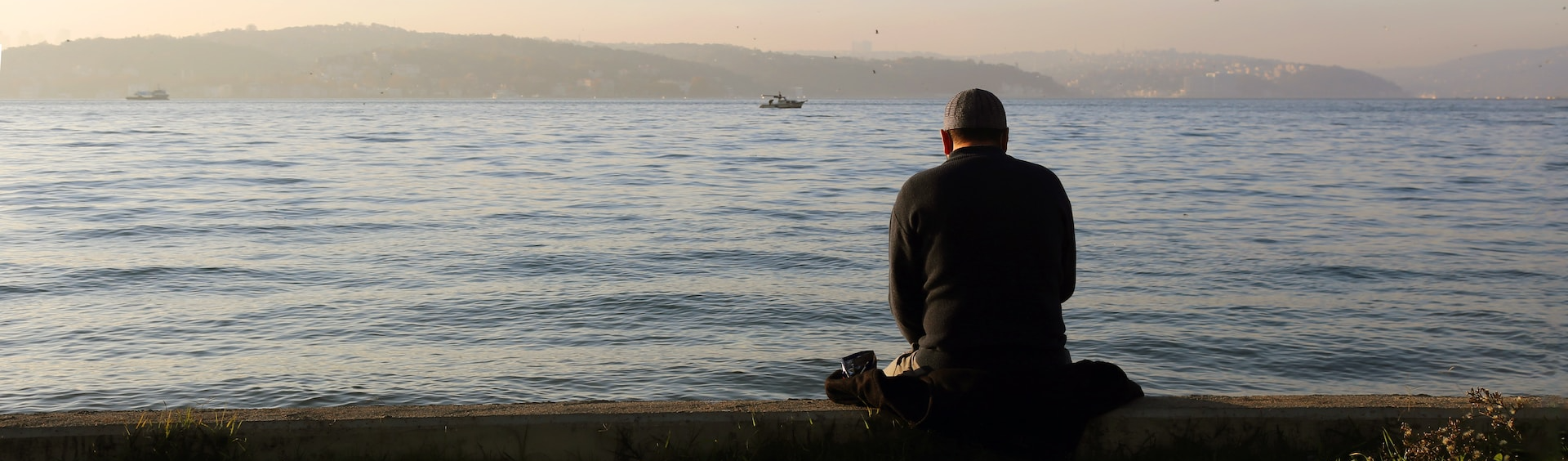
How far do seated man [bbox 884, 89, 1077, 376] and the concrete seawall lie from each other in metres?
0.33

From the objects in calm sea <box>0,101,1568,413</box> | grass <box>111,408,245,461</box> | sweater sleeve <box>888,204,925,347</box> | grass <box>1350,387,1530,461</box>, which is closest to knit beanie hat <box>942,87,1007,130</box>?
sweater sleeve <box>888,204,925,347</box>

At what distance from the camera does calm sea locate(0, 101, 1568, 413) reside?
7820mm

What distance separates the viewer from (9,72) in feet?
603

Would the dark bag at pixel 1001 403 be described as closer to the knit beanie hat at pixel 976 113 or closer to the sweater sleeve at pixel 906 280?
the sweater sleeve at pixel 906 280

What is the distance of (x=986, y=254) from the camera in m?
3.70

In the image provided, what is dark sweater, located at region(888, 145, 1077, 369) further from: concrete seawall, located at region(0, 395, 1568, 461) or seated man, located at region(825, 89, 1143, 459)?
concrete seawall, located at region(0, 395, 1568, 461)

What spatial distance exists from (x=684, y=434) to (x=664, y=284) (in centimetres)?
758

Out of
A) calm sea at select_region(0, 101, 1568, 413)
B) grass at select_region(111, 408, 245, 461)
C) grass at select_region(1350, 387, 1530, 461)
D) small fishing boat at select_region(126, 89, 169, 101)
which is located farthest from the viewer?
small fishing boat at select_region(126, 89, 169, 101)

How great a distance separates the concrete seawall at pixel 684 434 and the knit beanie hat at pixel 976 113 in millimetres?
964

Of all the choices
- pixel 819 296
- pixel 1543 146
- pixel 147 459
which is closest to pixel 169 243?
pixel 819 296

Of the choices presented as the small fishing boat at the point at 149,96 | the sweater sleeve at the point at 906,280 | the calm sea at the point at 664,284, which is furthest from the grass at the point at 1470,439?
the small fishing boat at the point at 149,96

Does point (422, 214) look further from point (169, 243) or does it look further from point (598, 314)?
point (598, 314)

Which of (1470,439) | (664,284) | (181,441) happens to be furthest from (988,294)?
(664,284)

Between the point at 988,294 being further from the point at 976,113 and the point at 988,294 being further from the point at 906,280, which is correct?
the point at 976,113
